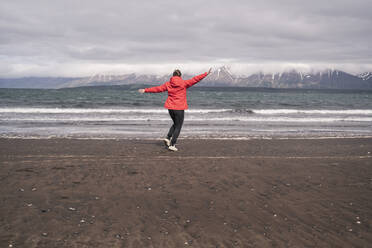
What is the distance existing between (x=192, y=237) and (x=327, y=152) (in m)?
6.45

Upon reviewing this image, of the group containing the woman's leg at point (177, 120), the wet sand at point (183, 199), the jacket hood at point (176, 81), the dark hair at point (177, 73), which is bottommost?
the wet sand at point (183, 199)

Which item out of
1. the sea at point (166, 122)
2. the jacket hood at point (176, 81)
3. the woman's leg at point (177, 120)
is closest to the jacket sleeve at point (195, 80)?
the jacket hood at point (176, 81)

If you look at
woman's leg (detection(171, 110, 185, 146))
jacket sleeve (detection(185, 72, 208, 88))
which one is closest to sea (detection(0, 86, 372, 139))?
woman's leg (detection(171, 110, 185, 146))

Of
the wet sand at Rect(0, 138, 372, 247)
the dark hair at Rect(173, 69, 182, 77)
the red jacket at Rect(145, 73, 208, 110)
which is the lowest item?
the wet sand at Rect(0, 138, 372, 247)

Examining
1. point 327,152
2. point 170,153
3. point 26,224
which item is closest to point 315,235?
point 26,224

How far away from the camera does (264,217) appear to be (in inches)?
164

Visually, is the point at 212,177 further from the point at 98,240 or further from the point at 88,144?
the point at 88,144

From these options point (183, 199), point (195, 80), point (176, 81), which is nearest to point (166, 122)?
point (176, 81)

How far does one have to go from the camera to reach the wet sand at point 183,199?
3605 millimetres

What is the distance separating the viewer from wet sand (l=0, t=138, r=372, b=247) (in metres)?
3.61

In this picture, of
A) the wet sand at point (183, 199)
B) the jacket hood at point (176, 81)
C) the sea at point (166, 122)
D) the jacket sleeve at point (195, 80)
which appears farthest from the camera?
the sea at point (166, 122)

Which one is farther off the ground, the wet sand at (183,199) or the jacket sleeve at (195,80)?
the jacket sleeve at (195,80)

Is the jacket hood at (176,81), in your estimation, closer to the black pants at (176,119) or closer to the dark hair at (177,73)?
the dark hair at (177,73)

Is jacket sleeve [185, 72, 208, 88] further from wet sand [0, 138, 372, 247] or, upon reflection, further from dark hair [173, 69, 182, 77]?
wet sand [0, 138, 372, 247]
